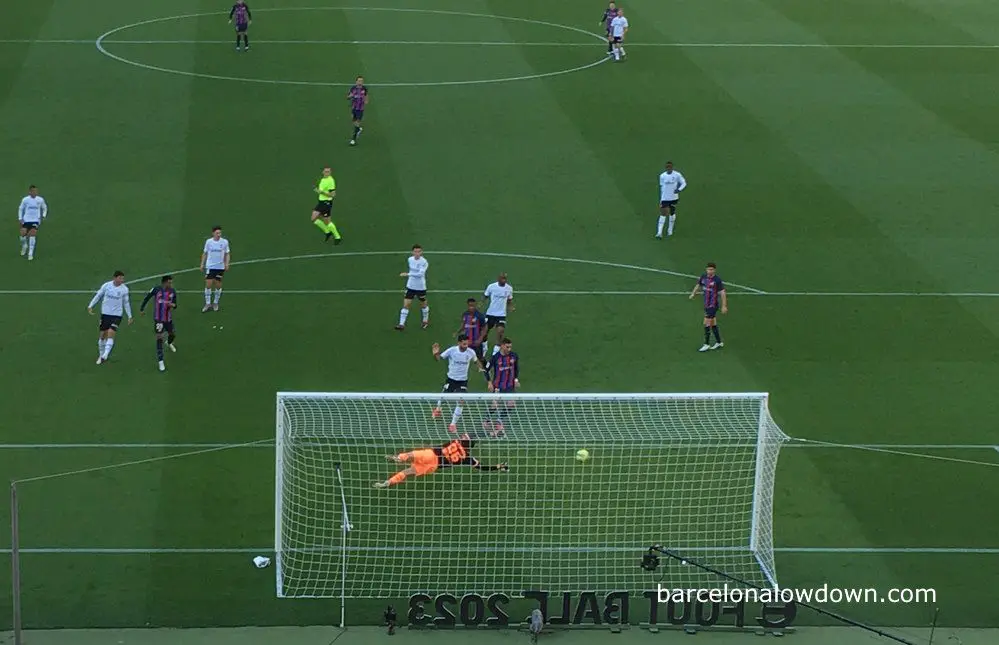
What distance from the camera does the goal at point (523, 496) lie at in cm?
2027

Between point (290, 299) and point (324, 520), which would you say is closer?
point (324, 520)

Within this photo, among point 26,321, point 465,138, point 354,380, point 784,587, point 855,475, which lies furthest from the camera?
point 465,138

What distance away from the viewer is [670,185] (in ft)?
108

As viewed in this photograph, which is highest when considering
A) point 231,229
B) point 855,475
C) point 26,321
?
point 231,229

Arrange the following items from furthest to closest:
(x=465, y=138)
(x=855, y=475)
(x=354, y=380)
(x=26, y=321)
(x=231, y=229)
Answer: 1. (x=465, y=138)
2. (x=231, y=229)
3. (x=26, y=321)
4. (x=354, y=380)
5. (x=855, y=475)

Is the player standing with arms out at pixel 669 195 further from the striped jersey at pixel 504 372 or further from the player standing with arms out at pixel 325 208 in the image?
the striped jersey at pixel 504 372

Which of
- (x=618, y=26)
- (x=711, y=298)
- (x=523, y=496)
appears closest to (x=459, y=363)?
(x=523, y=496)

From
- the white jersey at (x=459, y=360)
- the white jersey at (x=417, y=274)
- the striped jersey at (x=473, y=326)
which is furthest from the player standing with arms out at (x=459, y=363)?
the white jersey at (x=417, y=274)

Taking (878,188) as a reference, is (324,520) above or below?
below

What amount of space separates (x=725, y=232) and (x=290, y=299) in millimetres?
9962

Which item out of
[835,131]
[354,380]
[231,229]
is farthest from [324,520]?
[835,131]

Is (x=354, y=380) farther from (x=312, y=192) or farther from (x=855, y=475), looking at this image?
(x=312, y=192)

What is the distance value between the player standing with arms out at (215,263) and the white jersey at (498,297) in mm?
5027

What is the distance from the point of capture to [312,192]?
35906 millimetres
